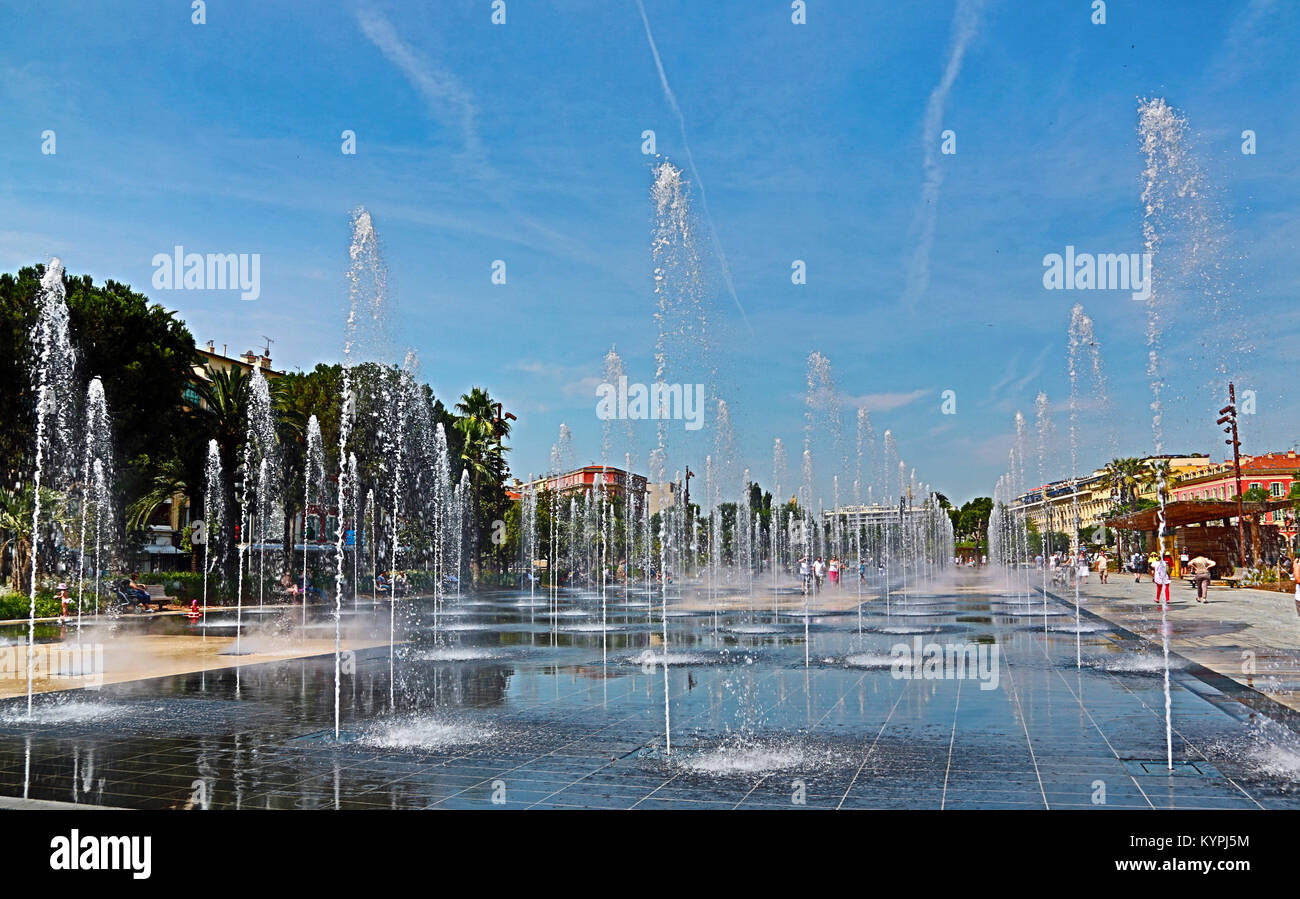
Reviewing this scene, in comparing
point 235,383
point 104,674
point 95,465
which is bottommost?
point 104,674

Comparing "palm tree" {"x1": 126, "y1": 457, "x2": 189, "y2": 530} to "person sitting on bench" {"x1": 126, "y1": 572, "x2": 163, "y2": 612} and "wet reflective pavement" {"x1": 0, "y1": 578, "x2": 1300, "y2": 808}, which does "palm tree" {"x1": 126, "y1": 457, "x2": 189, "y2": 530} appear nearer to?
"person sitting on bench" {"x1": 126, "y1": 572, "x2": 163, "y2": 612}

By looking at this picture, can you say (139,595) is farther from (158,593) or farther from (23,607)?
(23,607)

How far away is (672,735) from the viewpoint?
8500mm

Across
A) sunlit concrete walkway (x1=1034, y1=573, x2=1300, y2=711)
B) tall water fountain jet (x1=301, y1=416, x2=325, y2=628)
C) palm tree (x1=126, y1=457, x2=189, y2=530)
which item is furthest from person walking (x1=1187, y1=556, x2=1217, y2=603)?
palm tree (x1=126, y1=457, x2=189, y2=530)

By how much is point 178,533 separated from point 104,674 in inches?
1774

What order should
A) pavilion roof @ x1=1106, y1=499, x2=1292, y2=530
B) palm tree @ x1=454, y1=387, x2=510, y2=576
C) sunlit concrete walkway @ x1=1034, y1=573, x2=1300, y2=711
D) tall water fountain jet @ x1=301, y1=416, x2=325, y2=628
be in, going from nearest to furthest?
sunlit concrete walkway @ x1=1034, y1=573, x2=1300, y2=711 → pavilion roof @ x1=1106, y1=499, x2=1292, y2=530 → tall water fountain jet @ x1=301, y1=416, x2=325, y2=628 → palm tree @ x1=454, y1=387, x2=510, y2=576

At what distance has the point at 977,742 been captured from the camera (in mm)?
7945

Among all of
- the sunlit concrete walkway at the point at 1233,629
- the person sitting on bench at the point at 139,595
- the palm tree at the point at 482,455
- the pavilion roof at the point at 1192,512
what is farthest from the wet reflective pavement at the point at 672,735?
the palm tree at the point at 482,455

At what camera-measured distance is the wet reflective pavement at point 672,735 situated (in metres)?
6.51

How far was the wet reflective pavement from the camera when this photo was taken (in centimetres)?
651

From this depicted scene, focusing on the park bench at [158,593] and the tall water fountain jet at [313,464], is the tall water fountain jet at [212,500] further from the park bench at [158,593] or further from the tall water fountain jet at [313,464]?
the tall water fountain jet at [313,464]

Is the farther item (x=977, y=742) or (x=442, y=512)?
(x=442, y=512)
